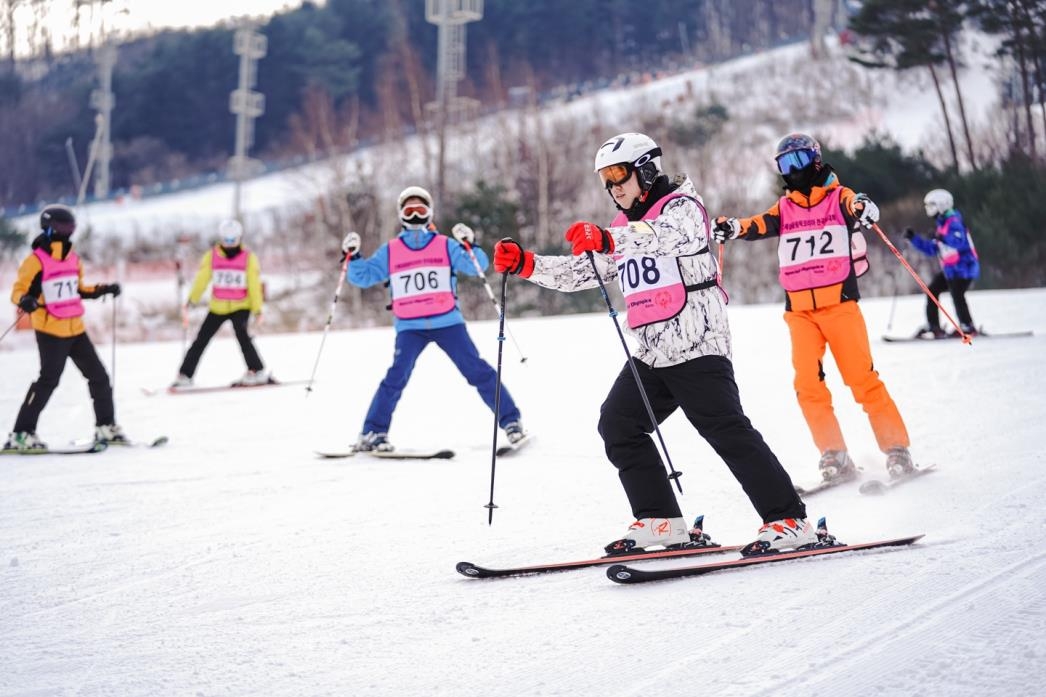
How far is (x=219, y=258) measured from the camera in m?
10.7

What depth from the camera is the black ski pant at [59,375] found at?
702cm

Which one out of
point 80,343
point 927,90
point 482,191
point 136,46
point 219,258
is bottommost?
point 80,343

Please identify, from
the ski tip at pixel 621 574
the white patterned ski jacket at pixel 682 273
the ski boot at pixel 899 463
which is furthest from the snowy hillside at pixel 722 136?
the ski tip at pixel 621 574

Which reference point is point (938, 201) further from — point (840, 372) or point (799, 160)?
point (799, 160)

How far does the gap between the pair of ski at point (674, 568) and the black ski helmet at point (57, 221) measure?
476 cm

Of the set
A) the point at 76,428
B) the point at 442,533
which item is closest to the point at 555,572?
the point at 442,533

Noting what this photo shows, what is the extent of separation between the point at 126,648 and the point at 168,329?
27.4 metres

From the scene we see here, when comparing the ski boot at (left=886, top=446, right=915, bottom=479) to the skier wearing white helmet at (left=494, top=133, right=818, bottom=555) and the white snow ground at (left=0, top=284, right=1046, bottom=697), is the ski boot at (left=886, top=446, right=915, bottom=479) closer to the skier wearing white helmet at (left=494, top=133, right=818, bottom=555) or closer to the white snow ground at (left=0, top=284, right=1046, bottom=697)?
the white snow ground at (left=0, top=284, right=1046, bottom=697)

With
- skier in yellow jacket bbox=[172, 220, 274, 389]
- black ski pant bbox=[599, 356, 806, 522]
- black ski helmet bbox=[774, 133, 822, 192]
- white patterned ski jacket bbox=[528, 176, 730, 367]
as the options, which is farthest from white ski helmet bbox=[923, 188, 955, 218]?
black ski pant bbox=[599, 356, 806, 522]

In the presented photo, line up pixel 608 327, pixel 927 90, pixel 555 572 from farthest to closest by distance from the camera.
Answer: pixel 927 90 < pixel 608 327 < pixel 555 572

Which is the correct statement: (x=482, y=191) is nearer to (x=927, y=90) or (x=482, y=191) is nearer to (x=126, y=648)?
(x=126, y=648)

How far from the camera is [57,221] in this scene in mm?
6961

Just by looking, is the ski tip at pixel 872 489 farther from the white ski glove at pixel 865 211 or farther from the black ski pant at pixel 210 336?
the black ski pant at pixel 210 336

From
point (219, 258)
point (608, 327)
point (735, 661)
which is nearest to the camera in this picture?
point (735, 661)
